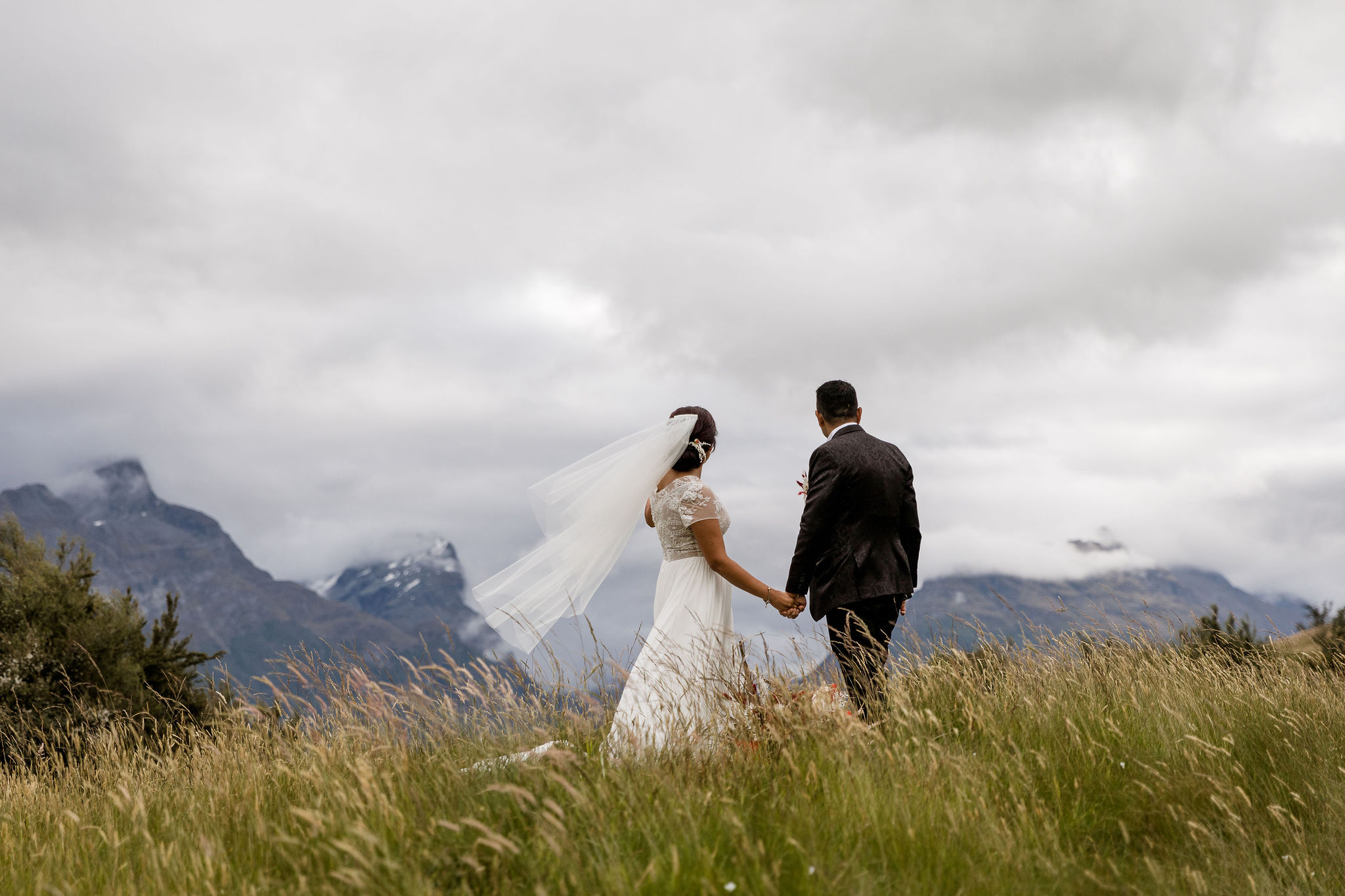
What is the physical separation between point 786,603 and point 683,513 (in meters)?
1.09


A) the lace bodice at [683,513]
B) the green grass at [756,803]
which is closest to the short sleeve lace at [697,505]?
the lace bodice at [683,513]

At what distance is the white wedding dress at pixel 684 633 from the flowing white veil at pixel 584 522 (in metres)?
0.26

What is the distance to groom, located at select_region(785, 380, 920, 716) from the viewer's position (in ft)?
21.9

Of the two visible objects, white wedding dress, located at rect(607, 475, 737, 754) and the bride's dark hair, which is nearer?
A: white wedding dress, located at rect(607, 475, 737, 754)

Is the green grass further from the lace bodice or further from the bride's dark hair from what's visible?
the bride's dark hair

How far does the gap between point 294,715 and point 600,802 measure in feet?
11.0

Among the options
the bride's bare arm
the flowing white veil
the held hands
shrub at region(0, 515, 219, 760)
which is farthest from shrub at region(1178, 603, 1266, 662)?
shrub at region(0, 515, 219, 760)

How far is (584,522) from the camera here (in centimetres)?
716

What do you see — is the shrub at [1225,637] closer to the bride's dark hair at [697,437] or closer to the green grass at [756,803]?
the green grass at [756,803]

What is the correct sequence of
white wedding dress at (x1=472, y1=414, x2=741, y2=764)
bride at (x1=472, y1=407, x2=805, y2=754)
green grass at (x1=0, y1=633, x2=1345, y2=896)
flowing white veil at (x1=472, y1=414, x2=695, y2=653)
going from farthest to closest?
flowing white veil at (x1=472, y1=414, x2=695, y2=653) < bride at (x1=472, y1=407, x2=805, y2=754) < white wedding dress at (x1=472, y1=414, x2=741, y2=764) < green grass at (x1=0, y1=633, x2=1345, y2=896)

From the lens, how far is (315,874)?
3348 mm

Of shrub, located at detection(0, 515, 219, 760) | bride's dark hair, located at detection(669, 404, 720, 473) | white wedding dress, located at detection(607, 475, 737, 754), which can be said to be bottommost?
shrub, located at detection(0, 515, 219, 760)

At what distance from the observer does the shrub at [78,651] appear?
611 inches

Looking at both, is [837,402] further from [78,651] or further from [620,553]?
[78,651]
